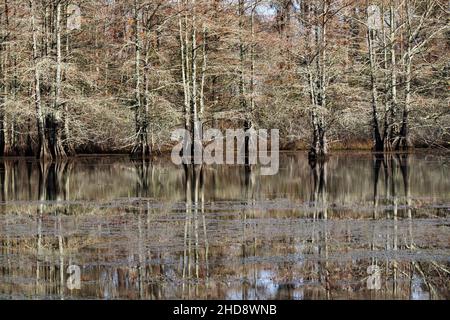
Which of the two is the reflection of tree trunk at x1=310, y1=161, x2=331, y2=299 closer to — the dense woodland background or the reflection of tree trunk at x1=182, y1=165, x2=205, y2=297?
the reflection of tree trunk at x1=182, y1=165, x2=205, y2=297

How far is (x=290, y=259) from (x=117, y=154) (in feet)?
107

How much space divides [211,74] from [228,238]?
28869mm

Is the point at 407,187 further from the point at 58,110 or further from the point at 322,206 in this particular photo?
the point at 58,110

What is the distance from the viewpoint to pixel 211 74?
135 ft

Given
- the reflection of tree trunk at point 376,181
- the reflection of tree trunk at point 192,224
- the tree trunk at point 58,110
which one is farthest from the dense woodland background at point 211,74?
the reflection of tree trunk at point 192,224

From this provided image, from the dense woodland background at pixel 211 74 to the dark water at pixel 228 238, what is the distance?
1563 centimetres

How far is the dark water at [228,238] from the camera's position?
9289mm

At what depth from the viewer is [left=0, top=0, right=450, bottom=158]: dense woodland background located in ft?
130

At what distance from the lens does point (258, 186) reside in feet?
74.5

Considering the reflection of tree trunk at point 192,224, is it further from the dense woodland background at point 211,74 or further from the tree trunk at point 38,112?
the dense woodland background at point 211,74

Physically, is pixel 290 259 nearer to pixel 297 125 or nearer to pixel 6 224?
pixel 6 224

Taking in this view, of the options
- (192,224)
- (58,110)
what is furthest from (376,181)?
(58,110)

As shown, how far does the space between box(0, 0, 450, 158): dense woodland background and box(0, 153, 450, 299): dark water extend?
15.6 metres
